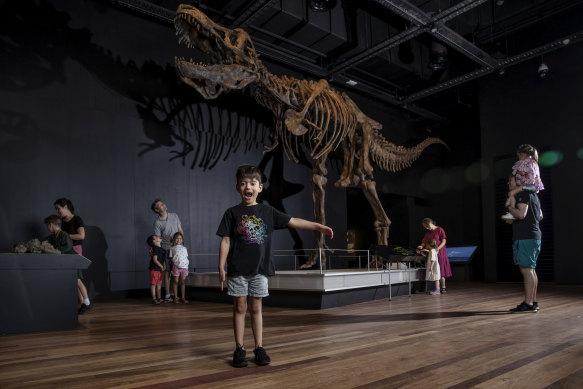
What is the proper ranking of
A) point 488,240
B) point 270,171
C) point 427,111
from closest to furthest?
point 270,171 → point 488,240 → point 427,111

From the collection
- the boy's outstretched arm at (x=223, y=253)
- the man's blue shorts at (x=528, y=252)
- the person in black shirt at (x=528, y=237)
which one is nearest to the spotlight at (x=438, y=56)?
the person in black shirt at (x=528, y=237)

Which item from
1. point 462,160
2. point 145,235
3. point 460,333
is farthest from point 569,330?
point 462,160

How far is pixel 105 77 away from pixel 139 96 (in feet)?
2.03

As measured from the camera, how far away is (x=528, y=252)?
477cm

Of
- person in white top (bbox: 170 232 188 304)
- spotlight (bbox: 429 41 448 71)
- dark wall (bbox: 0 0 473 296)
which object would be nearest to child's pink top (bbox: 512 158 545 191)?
person in white top (bbox: 170 232 188 304)

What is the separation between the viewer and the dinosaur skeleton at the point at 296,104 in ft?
19.4

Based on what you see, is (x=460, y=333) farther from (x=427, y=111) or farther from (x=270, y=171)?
(x=427, y=111)

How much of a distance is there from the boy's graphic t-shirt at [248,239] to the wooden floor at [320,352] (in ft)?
1.85

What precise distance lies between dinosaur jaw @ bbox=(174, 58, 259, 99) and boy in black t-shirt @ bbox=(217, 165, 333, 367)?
11.6 ft

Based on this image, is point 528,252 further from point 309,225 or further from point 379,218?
point 379,218

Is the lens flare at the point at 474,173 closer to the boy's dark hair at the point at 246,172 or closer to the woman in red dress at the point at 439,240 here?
the woman in red dress at the point at 439,240

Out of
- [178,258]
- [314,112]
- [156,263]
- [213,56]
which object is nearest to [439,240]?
[314,112]

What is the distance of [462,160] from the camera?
13.6 meters

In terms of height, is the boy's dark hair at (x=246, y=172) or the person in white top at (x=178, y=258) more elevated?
the boy's dark hair at (x=246, y=172)
